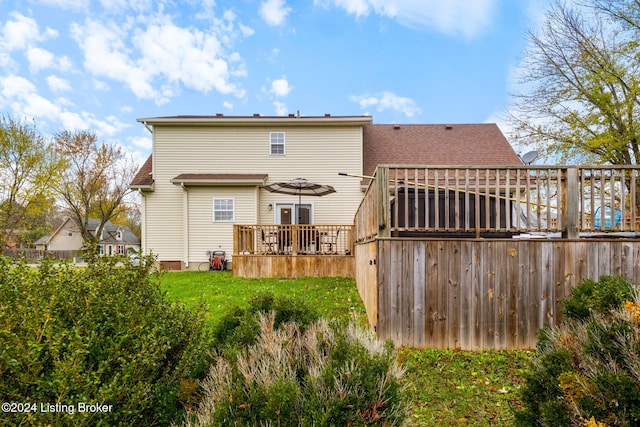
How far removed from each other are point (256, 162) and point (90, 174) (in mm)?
19205

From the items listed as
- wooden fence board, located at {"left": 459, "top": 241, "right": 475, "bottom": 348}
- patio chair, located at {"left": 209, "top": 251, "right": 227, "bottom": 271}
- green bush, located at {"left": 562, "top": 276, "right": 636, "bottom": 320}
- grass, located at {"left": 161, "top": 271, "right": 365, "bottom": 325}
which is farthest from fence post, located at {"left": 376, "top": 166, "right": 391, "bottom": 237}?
patio chair, located at {"left": 209, "top": 251, "right": 227, "bottom": 271}

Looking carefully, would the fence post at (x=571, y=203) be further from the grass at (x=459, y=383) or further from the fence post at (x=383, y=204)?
the fence post at (x=383, y=204)

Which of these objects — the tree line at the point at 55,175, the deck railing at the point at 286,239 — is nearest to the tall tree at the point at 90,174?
the tree line at the point at 55,175

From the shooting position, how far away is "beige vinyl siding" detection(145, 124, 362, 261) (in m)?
12.3

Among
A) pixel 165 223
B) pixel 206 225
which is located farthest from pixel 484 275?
pixel 165 223

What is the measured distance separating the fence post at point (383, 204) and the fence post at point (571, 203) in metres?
2.36

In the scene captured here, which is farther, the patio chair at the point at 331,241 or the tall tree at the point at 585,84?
the tall tree at the point at 585,84

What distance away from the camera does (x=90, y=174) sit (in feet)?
79.8

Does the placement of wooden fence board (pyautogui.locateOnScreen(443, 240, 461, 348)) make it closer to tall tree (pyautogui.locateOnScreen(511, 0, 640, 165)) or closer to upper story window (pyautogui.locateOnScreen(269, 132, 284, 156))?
upper story window (pyautogui.locateOnScreen(269, 132, 284, 156))

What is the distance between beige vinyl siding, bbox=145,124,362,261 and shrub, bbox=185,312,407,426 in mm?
10516

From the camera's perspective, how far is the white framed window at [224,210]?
11957 mm

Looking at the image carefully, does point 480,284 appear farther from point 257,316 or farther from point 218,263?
point 218,263

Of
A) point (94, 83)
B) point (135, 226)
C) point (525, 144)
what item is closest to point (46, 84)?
point (94, 83)

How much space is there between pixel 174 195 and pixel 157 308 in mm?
11115
